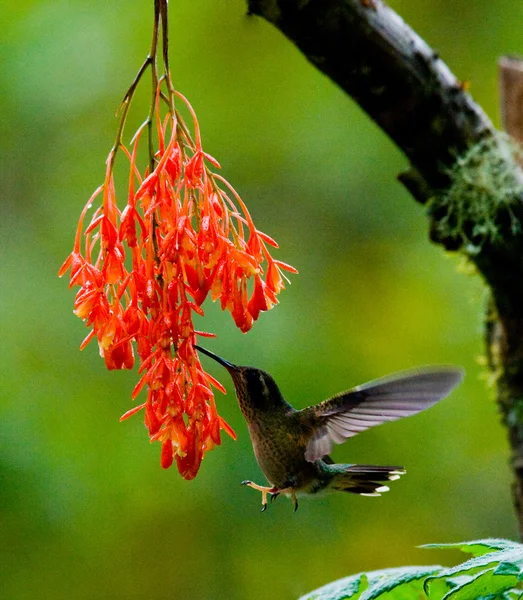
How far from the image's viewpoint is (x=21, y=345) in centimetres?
421

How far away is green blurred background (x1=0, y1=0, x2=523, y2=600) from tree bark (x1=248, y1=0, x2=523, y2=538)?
55.4 inches

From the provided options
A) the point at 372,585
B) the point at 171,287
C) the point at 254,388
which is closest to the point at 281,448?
the point at 254,388

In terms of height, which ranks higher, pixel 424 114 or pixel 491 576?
pixel 424 114

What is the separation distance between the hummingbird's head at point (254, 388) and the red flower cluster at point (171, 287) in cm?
42

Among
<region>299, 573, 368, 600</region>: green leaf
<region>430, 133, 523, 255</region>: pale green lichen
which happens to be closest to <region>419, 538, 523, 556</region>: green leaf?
<region>299, 573, 368, 600</region>: green leaf

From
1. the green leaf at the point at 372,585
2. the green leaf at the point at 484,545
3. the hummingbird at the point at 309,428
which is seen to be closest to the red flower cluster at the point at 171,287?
the hummingbird at the point at 309,428

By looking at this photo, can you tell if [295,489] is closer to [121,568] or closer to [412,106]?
[412,106]

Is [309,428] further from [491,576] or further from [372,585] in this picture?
[491,576]

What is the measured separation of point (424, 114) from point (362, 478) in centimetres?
111

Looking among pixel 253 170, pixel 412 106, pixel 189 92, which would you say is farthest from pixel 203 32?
pixel 412 106

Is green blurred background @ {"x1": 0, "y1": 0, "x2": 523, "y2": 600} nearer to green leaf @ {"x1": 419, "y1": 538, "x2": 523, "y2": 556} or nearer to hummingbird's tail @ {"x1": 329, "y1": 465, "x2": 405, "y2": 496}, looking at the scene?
hummingbird's tail @ {"x1": 329, "y1": 465, "x2": 405, "y2": 496}

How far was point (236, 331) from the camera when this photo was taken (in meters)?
4.08

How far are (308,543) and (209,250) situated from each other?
10.5ft

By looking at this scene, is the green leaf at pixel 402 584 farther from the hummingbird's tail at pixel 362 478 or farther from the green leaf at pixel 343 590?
the hummingbird's tail at pixel 362 478
